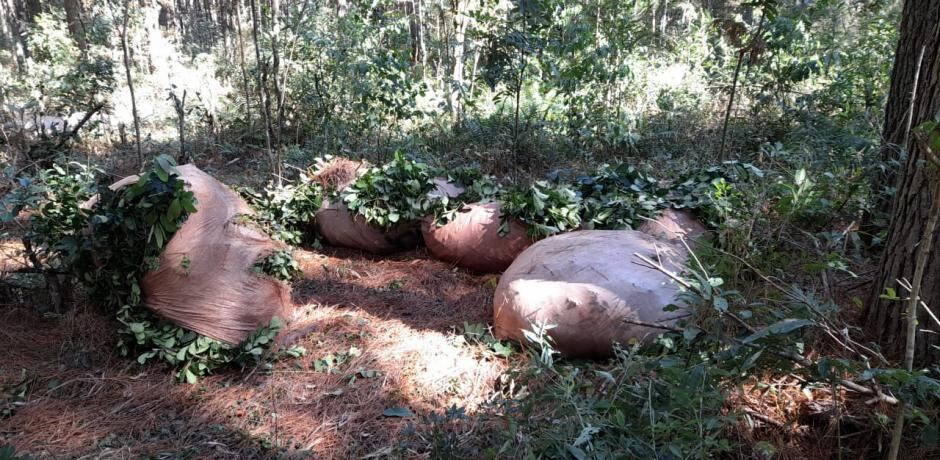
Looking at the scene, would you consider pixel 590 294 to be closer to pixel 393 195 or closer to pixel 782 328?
pixel 782 328

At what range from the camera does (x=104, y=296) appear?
317 centimetres

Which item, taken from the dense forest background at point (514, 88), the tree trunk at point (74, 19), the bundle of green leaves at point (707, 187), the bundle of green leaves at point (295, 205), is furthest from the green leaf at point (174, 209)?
the tree trunk at point (74, 19)

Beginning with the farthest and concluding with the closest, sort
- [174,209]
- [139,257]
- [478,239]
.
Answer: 1. [478,239]
2. [139,257]
3. [174,209]

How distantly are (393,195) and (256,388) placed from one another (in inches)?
89.5

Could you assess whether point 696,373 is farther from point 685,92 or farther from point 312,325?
point 685,92

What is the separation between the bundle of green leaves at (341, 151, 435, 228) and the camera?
15.3 feet

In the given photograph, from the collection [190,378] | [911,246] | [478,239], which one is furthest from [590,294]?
[190,378]

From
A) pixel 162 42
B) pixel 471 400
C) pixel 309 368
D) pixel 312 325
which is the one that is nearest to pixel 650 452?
pixel 471 400

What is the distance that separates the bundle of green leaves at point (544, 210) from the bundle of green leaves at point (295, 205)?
2083mm

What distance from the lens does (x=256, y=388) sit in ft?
9.43

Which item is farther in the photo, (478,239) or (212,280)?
(478,239)

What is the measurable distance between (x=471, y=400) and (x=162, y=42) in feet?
39.3

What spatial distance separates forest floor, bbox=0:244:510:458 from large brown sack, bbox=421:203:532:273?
543mm

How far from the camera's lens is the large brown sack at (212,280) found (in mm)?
3000
